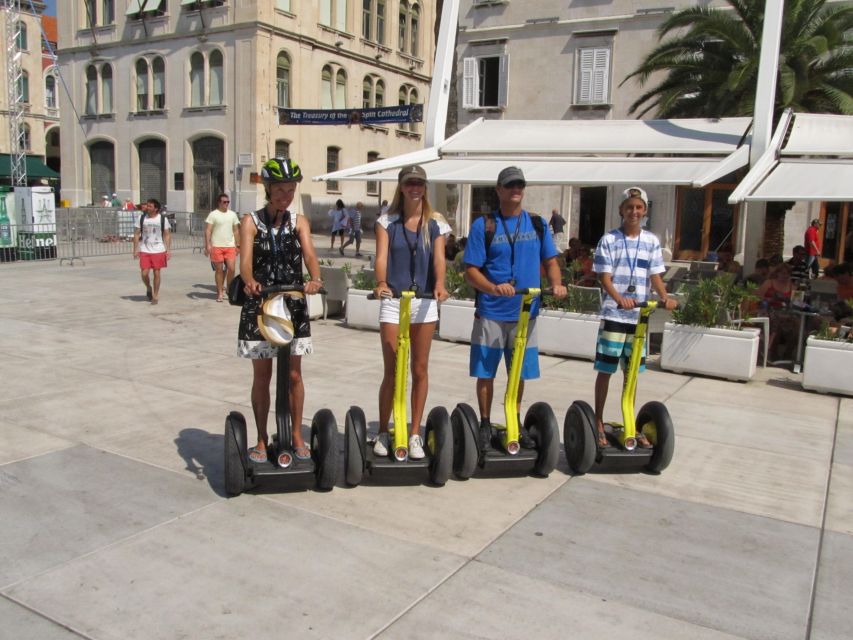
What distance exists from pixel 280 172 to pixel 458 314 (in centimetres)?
524

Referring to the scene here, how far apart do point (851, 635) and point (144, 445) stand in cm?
408

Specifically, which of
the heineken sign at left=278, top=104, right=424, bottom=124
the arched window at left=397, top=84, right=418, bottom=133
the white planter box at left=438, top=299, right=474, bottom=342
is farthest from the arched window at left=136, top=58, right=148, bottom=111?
the white planter box at left=438, top=299, right=474, bottom=342

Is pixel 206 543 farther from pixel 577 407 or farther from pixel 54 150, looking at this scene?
pixel 54 150

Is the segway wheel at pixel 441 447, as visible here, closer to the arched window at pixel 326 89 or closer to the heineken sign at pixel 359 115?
the heineken sign at pixel 359 115

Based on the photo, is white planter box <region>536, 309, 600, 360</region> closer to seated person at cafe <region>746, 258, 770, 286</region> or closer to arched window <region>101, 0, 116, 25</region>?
seated person at cafe <region>746, 258, 770, 286</region>

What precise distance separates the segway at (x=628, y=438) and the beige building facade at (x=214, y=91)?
1024 inches

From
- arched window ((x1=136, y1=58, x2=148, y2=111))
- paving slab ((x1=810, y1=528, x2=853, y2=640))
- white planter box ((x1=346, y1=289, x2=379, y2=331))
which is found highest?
arched window ((x1=136, y1=58, x2=148, y2=111))

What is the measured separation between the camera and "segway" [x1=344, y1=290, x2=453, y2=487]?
4344mm

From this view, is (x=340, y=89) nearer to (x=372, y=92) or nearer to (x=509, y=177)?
(x=372, y=92)

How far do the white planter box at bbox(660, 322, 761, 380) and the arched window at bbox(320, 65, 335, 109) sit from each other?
2721 cm

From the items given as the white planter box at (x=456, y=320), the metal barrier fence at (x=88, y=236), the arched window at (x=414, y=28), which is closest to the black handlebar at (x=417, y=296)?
the white planter box at (x=456, y=320)

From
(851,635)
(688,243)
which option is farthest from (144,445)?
(688,243)

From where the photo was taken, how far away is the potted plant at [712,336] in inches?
297

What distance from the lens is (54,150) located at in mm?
49719
